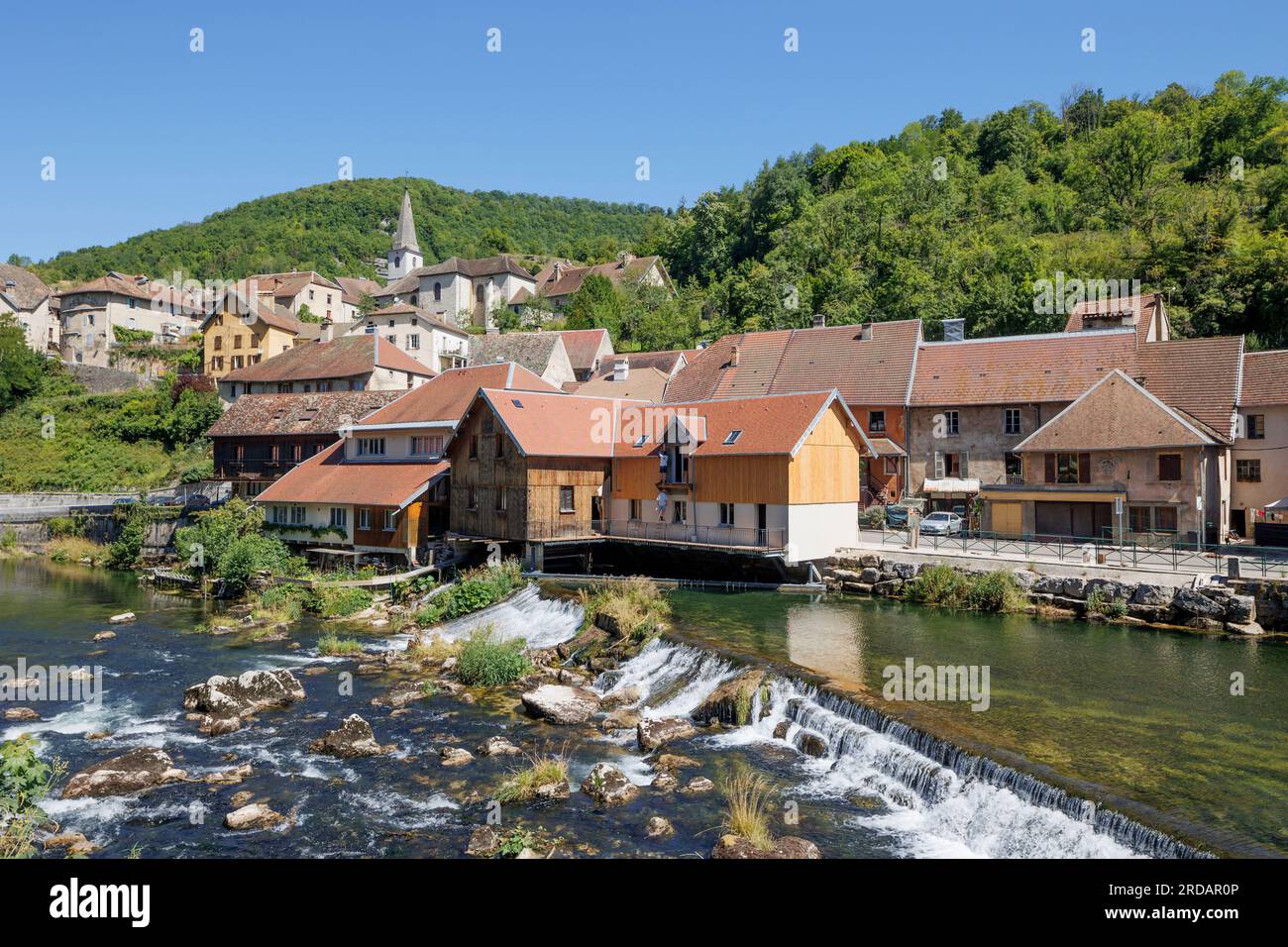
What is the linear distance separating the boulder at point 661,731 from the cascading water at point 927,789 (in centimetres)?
71

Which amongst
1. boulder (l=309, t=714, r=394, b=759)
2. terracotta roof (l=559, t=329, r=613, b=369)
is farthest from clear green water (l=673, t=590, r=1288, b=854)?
terracotta roof (l=559, t=329, r=613, b=369)

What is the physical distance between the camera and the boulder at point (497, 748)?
19078mm

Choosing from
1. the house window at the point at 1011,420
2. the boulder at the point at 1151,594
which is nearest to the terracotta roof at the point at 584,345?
the house window at the point at 1011,420

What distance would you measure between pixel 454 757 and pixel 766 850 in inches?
316

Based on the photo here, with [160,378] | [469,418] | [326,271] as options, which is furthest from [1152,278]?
[326,271]

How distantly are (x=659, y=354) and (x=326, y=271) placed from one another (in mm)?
90377

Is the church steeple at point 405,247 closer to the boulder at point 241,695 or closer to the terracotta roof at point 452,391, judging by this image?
the terracotta roof at point 452,391

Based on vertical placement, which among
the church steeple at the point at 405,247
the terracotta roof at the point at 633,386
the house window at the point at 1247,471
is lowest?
the house window at the point at 1247,471

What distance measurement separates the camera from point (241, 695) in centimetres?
Result: 2312

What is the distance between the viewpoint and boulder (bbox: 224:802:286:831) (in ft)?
51.4

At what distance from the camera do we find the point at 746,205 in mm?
102812
